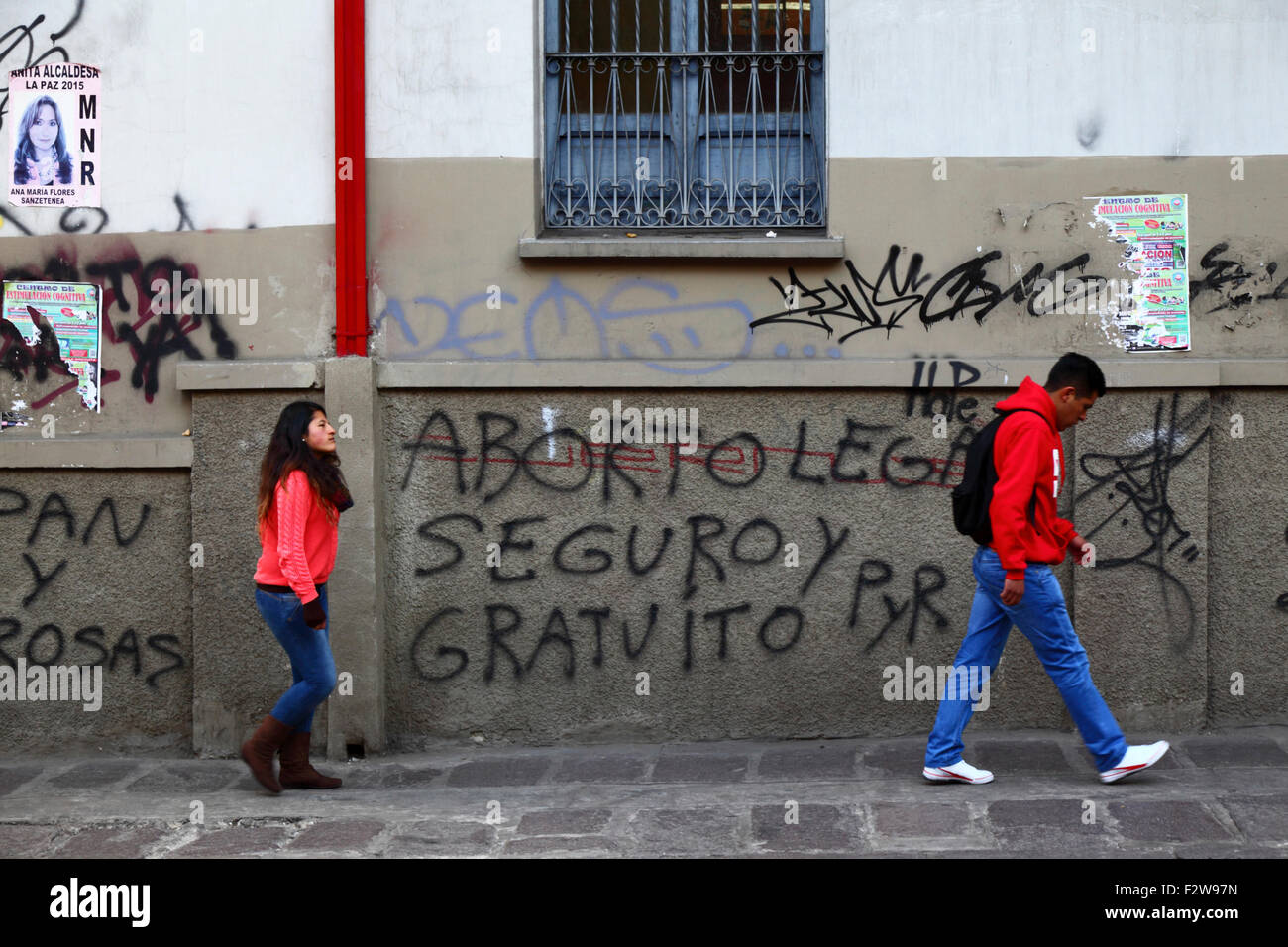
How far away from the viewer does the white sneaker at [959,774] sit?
544cm

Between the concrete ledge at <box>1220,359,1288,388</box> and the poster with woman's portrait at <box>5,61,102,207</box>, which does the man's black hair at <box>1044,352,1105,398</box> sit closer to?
the concrete ledge at <box>1220,359,1288,388</box>

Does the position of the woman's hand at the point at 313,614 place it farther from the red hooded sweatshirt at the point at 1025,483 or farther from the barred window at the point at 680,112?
the red hooded sweatshirt at the point at 1025,483

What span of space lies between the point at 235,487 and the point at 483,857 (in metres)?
2.40

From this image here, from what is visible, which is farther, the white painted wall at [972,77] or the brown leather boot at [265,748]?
the white painted wall at [972,77]

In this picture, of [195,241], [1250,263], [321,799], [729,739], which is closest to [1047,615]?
[729,739]

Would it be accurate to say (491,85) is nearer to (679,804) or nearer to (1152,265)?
(1152,265)

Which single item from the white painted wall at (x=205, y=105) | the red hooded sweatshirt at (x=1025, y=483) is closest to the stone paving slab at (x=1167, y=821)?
the red hooded sweatshirt at (x=1025, y=483)

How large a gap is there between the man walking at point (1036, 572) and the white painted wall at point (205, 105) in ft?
10.9

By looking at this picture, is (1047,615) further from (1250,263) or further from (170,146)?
(170,146)

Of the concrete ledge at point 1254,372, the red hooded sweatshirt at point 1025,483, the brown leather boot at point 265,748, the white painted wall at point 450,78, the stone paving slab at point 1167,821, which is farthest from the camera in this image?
the white painted wall at point 450,78

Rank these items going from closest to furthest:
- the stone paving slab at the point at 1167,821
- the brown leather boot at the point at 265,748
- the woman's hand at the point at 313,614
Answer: the stone paving slab at the point at 1167,821 → the woman's hand at the point at 313,614 → the brown leather boot at the point at 265,748

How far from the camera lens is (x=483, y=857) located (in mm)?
4766

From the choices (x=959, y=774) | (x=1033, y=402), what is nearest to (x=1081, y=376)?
(x=1033, y=402)

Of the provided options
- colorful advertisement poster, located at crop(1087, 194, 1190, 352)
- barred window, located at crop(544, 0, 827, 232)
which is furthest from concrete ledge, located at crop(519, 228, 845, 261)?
colorful advertisement poster, located at crop(1087, 194, 1190, 352)
